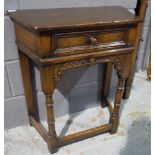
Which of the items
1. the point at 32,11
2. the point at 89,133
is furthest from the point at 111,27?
the point at 89,133

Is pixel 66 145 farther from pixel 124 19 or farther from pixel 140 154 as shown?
pixel 124 19

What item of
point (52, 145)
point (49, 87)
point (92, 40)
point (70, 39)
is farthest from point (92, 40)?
point (52, 145)

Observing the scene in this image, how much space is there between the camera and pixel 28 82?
144 cm

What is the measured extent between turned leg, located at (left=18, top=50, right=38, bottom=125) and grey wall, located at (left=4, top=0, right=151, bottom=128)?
0.04m

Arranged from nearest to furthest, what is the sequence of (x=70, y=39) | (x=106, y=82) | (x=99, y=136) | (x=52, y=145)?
1. (x=70, y=39)
2. (x=52, y=145)
3. (x=99, y=136)
4. (x=106, y=82)

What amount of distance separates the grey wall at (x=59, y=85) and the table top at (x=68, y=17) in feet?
0.19

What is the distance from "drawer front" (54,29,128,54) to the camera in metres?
1.02

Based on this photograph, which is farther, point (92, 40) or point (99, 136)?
point (99, 136)

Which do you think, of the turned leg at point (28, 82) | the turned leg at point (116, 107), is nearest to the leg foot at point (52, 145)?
the turned leg at point (28, 82)

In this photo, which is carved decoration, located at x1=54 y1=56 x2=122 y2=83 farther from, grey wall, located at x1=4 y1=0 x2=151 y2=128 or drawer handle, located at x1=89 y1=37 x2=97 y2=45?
grey wall, located at x1=4 y1=0 x2=151 y2=128

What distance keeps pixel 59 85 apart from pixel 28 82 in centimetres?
24

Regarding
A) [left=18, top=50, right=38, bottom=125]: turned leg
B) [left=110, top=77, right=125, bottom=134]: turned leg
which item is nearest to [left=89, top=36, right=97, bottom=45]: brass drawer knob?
[left=110, top=77, right=125, bottom=134]: turned leg

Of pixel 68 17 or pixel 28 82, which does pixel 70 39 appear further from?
pixel 28 82
